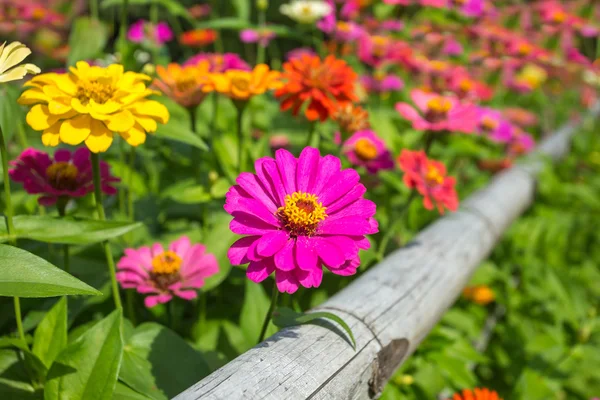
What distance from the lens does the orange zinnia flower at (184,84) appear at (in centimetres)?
111

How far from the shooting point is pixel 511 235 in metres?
1.96

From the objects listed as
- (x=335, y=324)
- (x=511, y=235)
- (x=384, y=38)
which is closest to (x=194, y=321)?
(x=335, y=324)

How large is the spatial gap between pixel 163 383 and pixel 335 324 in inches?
11.3

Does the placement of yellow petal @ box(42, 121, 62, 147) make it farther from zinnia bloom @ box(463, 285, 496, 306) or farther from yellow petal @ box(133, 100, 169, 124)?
zinnia bloom @ box(463, 285, 496, 306)

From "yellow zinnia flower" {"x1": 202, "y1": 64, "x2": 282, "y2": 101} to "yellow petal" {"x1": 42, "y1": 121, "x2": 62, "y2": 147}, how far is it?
0.36 metres

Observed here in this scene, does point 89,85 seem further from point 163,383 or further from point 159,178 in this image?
point 159,178

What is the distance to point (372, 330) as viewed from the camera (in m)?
0.89

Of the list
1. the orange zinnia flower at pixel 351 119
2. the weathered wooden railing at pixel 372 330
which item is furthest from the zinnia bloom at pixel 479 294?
the orange zinnia flower at pixel 351 119

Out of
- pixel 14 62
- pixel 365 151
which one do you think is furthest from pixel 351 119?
pixel 14 62

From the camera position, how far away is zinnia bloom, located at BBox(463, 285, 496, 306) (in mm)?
1666

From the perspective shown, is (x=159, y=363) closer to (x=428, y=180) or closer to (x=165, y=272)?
(x=165, y=272)

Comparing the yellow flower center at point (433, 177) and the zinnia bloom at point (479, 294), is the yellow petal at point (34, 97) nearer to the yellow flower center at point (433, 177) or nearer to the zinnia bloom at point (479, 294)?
the yellow flower center at point (433, 177)

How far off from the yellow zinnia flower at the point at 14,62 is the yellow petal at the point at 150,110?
14 cm

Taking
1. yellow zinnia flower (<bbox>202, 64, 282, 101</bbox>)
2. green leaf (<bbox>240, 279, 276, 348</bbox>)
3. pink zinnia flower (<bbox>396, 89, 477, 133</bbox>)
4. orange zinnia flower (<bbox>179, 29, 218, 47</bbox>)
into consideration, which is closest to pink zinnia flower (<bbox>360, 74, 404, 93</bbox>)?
orange zinnia flower (<bbox>179, 29, 218, 47</bbox>)
